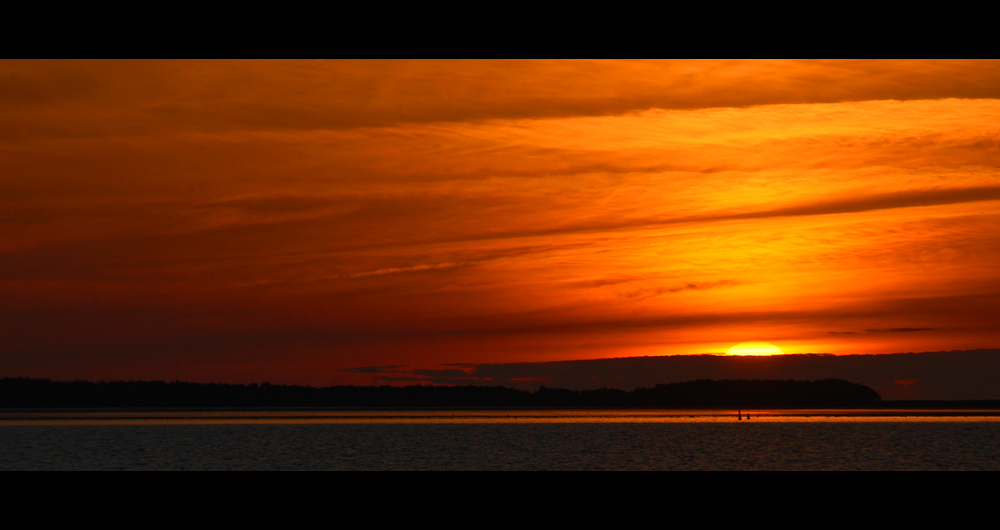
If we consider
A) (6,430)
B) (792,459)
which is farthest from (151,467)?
(6,430)
